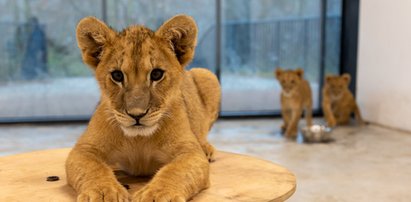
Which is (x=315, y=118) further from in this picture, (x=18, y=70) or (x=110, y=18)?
(x=18, y=70)

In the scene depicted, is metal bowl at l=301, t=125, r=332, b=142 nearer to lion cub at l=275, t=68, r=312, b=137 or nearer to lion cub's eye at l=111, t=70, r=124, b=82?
lion cub at l=275, t=68, r=312, b=137

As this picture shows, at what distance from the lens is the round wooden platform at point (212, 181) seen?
174 cm

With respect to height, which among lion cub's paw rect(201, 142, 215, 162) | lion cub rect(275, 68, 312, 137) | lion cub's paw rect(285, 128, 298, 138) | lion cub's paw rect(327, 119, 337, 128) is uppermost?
lion cub's paw rect(201, 142, 215, 162)

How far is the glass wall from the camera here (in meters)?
6.86

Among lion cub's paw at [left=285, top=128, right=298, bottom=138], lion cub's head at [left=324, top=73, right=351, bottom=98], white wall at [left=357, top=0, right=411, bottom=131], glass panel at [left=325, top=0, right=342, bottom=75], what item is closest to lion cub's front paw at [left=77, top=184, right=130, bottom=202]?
lion cub's paw at [left=285, top=128, right=298, bottom=138]

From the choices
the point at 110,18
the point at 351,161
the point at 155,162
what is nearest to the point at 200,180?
the point at 155,162

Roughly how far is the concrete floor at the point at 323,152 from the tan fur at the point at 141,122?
1.70m

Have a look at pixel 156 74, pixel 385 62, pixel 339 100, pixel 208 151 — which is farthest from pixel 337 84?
pixel 156 74

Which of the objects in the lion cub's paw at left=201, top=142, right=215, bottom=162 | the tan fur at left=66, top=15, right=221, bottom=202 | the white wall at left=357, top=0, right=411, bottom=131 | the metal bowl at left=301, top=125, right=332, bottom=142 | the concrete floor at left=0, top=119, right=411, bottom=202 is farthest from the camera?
the white wall at left=357, top=0, right=411, bottom=131

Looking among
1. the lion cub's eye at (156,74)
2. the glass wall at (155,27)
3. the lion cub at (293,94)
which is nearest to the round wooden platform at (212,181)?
the lion cub's eye at (156,74)

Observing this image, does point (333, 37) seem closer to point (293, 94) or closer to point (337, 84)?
point (337, 84)

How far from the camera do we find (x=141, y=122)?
1644mm

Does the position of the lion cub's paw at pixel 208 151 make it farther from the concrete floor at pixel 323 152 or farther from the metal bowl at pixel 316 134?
the metal bowl at pixel 316 134

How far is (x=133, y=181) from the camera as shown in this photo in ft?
6.27
